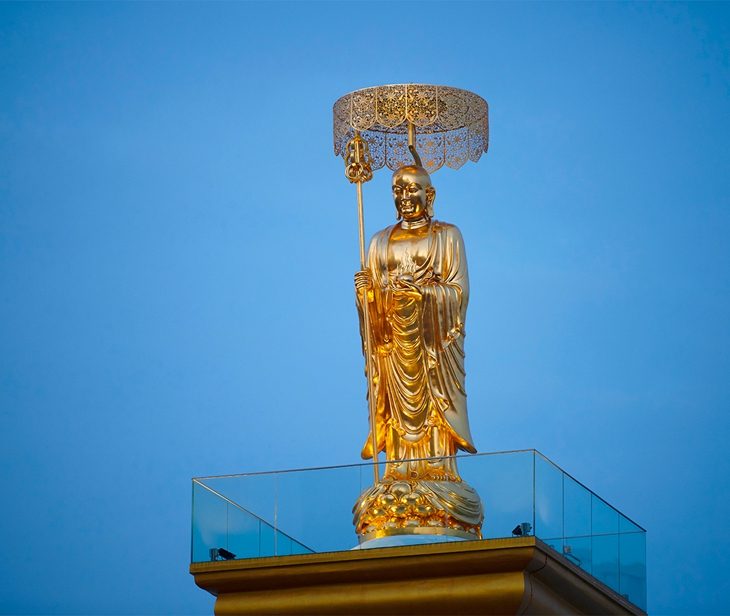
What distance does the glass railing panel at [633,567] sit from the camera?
13.6m

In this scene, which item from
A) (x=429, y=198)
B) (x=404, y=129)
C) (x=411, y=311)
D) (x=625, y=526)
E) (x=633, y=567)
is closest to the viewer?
(x=625, y=526)

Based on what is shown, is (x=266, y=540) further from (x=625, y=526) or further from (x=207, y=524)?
(x=625, y=526)

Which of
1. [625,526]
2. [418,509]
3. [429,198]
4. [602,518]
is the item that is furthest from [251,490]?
[429,198]

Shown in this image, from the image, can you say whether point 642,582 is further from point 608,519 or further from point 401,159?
point 401,159

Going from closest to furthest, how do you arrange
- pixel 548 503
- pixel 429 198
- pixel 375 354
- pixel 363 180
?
pixel 548 503 < pixel 375 354 < pixel 363 180 < pixel 429 198

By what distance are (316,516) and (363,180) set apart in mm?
3008

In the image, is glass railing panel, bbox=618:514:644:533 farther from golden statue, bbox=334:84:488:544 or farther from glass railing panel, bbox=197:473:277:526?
glass railing panel, bbox=197:473:277:526

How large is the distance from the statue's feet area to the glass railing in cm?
24

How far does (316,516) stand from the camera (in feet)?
43.8

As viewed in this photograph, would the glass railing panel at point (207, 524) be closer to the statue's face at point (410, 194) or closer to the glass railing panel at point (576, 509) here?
the glass railing panel at point (576, 509)

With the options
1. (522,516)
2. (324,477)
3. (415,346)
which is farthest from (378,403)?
(522,516)

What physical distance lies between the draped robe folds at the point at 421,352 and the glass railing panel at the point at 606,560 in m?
1.52

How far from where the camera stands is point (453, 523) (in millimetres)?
13531

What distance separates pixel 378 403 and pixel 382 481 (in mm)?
1067
